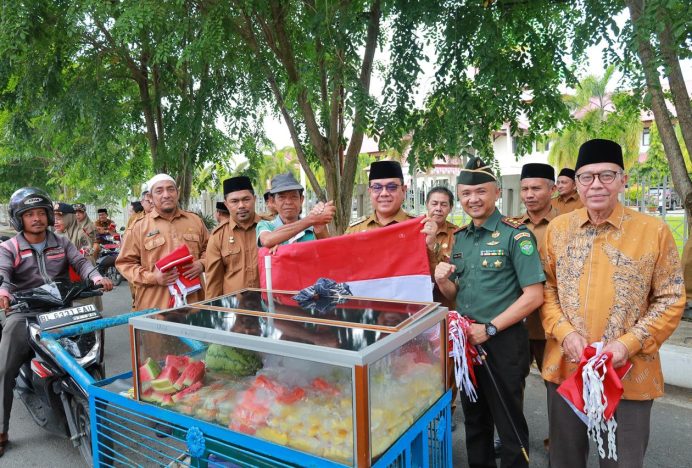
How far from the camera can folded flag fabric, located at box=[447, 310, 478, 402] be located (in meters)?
2.47

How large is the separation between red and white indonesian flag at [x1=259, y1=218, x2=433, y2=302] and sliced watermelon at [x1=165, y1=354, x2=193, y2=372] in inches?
31.0

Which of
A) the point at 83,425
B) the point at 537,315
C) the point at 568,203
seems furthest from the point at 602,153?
the point at 83,425

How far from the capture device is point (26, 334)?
3.57 m

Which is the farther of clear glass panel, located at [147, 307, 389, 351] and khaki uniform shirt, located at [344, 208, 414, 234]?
khaki uniform shirt, located at [344, 208, 414, 234]

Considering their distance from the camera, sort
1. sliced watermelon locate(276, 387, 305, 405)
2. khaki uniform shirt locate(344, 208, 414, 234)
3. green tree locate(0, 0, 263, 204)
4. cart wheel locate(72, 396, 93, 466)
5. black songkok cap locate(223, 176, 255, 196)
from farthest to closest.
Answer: green tree locate(0, 0, 263, 204) → black songkok cap locate(223, 176, 255, 196) → khaki uniform shirt locate(344, 208, 414, 234) → cart wheel locate(72, 396, 93, 466) → sliced watermelon locate(276, 387, 305, 405)

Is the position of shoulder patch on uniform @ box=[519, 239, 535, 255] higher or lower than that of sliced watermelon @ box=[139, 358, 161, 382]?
higher

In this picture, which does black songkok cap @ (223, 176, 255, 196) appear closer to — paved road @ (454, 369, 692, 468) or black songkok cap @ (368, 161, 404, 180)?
black songkok cap @ (368, 161, 404, 180)

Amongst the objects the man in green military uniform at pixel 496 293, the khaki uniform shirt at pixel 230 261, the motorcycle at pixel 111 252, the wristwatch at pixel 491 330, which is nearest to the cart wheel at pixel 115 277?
the motorcycle at pixel 111 252

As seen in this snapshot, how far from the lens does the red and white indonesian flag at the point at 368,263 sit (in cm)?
281

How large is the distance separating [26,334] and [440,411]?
10.4 ft

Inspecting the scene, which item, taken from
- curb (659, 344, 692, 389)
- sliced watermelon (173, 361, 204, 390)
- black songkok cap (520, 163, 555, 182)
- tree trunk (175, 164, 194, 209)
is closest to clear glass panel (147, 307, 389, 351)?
sliced watermelon (173, 361, 204, 390)

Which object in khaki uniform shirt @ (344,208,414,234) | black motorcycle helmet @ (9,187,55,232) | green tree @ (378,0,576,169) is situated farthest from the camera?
green tree @ (378,0,576,169)

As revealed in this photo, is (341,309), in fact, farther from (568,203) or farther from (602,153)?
(568,203)

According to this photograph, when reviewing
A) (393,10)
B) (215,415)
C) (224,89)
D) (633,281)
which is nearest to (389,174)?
(633,281)
